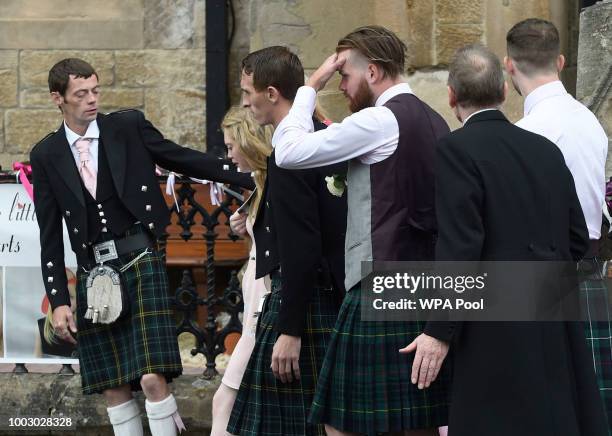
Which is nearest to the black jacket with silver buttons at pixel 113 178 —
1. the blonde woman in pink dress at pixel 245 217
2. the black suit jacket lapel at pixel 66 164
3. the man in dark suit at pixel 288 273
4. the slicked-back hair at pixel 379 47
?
the black suit jacket lapel at pixel 66 164

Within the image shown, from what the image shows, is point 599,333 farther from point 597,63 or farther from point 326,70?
point 597,63

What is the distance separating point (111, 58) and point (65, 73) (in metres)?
5.17

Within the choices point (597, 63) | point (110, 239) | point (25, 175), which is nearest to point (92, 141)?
point (110, 239)

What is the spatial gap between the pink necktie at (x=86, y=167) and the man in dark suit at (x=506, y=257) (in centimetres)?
202

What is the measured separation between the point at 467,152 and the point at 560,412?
32.4 inches

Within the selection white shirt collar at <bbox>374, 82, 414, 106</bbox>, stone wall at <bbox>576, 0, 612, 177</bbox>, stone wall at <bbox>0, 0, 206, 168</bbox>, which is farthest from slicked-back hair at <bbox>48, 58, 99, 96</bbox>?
stone wall at <bbox>0, 0, 206, 168</bbox>

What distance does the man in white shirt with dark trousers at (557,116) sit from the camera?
15.0 feet

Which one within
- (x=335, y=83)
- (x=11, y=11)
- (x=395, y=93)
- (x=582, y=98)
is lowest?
(x=395, y=93)

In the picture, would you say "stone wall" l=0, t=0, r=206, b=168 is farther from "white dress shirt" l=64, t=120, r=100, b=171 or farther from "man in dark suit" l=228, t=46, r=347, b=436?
"man in dark suit" l=228, t=46, r=347, b=436

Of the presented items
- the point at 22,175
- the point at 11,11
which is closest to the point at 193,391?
the point at 22,175

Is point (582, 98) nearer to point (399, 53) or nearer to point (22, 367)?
point (399, 53)

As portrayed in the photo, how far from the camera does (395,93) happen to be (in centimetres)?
438

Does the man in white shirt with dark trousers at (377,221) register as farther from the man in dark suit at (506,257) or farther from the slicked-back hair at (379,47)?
the man in dark suit at (506,257)

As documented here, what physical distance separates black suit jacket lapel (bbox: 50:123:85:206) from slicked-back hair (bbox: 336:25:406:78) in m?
1.61
